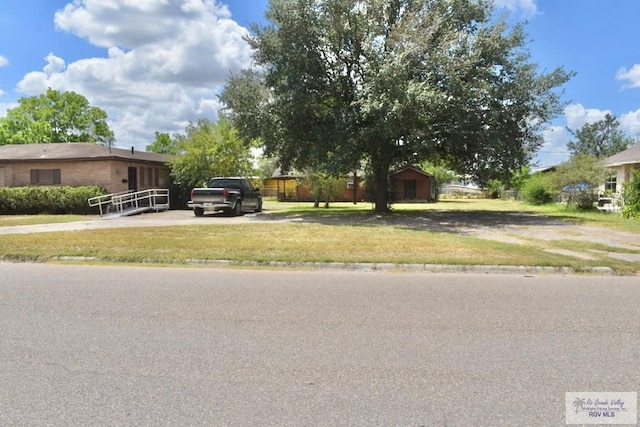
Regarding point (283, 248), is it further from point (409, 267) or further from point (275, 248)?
point (409, 267)

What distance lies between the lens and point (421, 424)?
320cm

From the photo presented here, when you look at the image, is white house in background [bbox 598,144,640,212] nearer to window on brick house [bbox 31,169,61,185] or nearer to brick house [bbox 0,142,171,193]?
brick house [bbox 0,142,171,193]

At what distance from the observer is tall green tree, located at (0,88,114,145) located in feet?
185

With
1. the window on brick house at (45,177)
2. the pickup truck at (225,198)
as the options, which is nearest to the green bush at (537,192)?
the pickup truck at (225,198)

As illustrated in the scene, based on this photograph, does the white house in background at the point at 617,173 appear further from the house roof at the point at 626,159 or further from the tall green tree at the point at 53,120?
the tall green tree at the point at 53,120

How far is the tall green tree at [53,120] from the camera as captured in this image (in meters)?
56.5

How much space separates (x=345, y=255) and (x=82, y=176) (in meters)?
21.1

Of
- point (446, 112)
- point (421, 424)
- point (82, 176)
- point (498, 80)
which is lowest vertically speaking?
point (421, 424)

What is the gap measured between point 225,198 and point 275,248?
1157cm

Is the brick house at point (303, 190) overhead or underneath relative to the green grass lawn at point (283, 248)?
overhead

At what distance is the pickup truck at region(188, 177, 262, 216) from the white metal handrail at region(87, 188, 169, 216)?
14.4ft

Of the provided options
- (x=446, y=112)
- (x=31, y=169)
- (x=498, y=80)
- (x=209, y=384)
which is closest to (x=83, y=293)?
(x=209, y=384)

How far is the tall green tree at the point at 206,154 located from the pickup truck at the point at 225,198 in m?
4.14

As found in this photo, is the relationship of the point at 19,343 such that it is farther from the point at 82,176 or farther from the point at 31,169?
the point at 31,169
